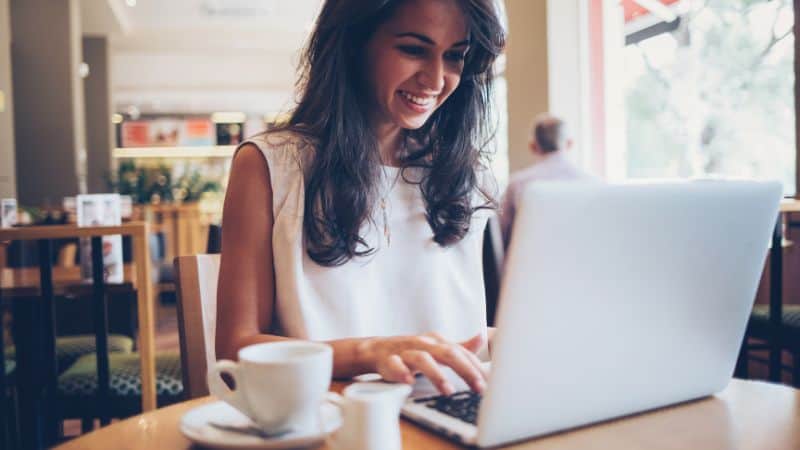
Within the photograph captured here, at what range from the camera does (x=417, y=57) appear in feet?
3.65

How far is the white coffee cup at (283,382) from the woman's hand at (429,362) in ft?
0.46

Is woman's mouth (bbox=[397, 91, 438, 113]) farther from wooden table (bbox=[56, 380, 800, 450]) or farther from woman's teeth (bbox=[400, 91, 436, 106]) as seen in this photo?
wooden table (bbox=[56, 380, 800, 450])

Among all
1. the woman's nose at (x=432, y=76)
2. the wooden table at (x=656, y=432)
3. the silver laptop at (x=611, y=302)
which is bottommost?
the wooden table at (x=656, y=432)

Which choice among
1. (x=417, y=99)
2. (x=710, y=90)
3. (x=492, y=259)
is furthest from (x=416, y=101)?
(x=710, y=90)

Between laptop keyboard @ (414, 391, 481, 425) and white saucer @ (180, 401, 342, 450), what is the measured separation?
10cm

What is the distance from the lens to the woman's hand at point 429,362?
71 centimetres

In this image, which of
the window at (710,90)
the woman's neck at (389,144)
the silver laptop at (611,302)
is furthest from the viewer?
the window at (710,90)

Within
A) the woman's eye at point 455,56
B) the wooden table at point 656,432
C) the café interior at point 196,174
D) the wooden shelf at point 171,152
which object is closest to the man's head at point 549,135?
the café interior at point 196,174

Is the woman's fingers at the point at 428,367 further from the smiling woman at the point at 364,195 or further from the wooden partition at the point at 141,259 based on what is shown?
the wooden partition at the point at 141,259

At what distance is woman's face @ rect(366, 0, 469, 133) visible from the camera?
109 centimetres

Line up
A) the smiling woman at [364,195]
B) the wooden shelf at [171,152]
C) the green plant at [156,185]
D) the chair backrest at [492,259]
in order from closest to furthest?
the smiling woman at [364,195]
the chair backrest at [492,259]
the green plant at [156,185]
the wooden shelf at [171,152]

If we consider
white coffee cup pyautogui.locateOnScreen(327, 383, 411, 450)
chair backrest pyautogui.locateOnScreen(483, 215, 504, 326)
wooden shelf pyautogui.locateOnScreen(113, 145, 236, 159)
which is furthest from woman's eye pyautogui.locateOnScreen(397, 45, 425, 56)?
wooden shelf pyautogui.locateOnScreen(113, 145, 236, 159)

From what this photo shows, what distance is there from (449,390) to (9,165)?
5.56 meters

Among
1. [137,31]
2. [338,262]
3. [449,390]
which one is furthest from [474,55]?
[137,31]
